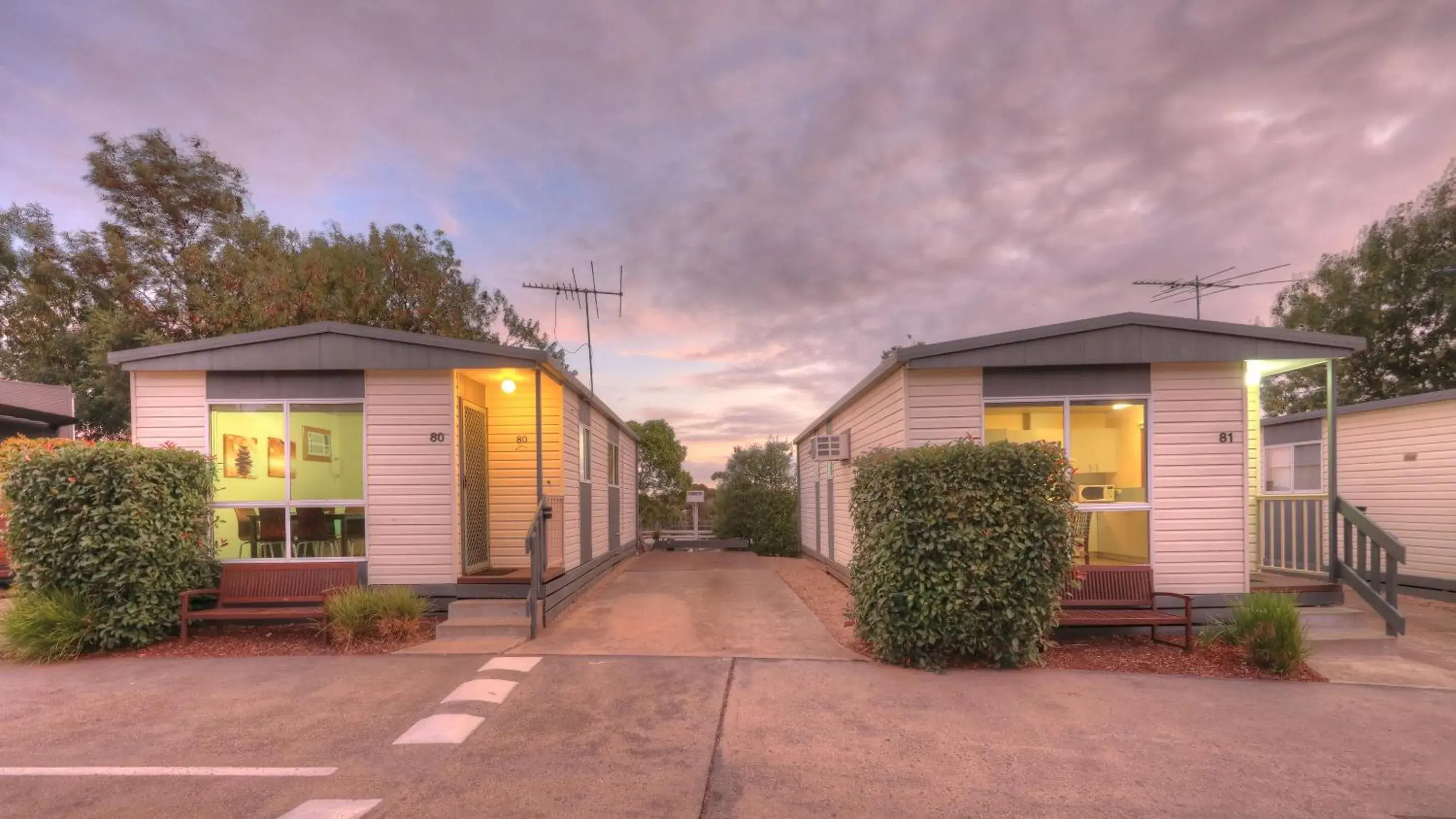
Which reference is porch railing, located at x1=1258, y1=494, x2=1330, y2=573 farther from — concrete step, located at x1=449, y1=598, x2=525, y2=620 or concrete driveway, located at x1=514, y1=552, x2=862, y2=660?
concrete step, located at x1=449, y1=598, x2=525, y2=620

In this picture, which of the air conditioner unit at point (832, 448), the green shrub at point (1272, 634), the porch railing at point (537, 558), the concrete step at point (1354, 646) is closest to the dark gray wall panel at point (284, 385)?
the porch railing at point (537, 558)

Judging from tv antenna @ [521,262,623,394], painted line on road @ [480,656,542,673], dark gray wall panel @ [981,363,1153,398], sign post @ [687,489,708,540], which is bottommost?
sign post @ [687,489,708,540]

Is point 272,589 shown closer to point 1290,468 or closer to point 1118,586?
point 1118,586

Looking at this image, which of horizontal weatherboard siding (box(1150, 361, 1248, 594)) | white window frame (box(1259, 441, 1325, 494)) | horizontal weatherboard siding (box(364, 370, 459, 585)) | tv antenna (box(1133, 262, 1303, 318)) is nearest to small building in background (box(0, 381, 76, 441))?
horizontal weatherboard siding (box(364, 370, 459, 585))

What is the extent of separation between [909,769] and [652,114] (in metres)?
9.99

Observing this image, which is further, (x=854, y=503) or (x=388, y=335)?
(x=388, y=335)

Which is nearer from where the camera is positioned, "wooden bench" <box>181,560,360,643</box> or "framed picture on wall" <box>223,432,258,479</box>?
"wooden bench" <box>181,560,360,643</box>

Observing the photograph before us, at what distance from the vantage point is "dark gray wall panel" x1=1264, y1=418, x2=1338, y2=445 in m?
10.1

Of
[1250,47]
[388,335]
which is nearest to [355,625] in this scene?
[388,335]

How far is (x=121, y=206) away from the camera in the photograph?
763 inches

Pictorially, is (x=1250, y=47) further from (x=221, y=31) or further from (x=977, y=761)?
(x=221, y=31)

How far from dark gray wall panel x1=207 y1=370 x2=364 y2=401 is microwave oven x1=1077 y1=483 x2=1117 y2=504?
326 inches

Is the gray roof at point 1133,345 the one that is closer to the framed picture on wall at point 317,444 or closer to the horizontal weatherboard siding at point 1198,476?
the horizontal weatherboard siding at point 1198,476

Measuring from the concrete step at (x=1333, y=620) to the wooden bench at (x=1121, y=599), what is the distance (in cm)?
119
